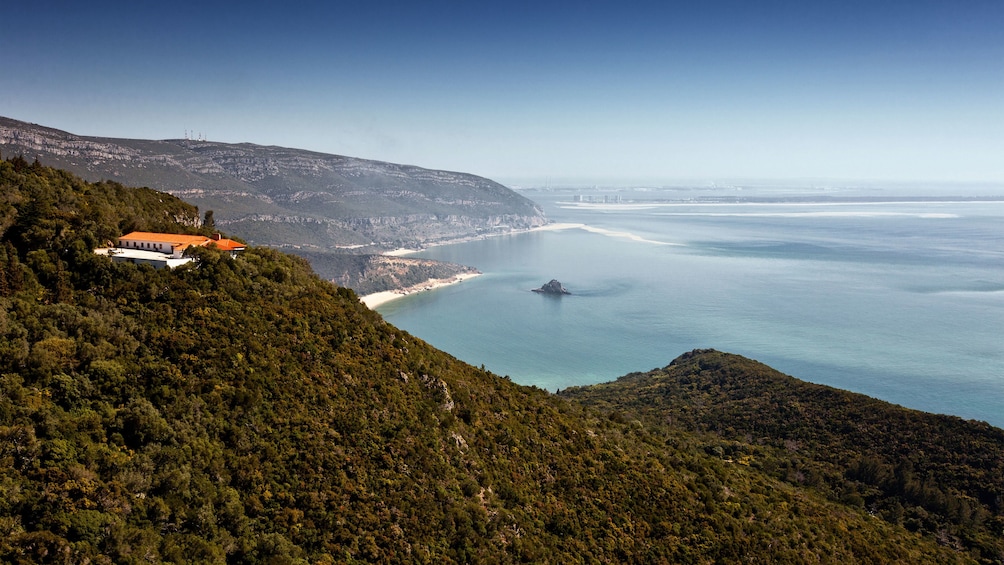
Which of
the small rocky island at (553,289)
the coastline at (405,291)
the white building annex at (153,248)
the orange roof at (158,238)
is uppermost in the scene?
the orange roof at (158,238)

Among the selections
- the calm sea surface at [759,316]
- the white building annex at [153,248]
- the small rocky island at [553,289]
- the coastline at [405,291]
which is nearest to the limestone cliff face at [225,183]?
the coastline at [405,291]

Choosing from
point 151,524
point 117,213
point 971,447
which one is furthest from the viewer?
point 971,447

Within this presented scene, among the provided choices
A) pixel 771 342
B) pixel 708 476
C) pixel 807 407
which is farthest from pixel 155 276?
pixel 771 342

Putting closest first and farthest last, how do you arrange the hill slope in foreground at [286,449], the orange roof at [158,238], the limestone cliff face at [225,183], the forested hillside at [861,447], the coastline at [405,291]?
1. the hill slope in foreground at [286,449]
2. the orange roof at [158,238]
3. the forested hillside at [861,447]
4. the coastline at [405,291]
5. the limestone cliff face at [225,183]

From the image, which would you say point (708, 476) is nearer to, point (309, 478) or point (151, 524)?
point (309, 478)

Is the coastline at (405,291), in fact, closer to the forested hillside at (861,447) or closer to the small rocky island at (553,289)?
the small rocky island at (553,289)

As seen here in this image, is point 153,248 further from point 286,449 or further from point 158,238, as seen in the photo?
point 286,449
